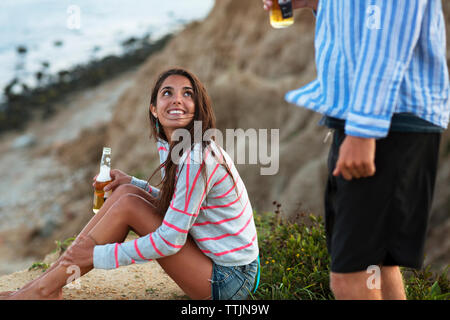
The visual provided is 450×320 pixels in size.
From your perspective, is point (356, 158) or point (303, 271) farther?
point (303, 271)

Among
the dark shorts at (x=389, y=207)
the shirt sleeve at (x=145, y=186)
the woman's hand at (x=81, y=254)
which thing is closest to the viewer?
the dark shorts at (x=389, y=207)

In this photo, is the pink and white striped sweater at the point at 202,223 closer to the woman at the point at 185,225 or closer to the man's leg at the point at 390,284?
the woman at the point at 185,225

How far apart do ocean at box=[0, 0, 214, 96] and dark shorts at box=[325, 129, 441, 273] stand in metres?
23.4

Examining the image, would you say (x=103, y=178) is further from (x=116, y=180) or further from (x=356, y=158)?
(x=356, y=158)

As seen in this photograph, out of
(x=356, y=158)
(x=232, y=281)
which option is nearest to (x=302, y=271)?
(x=232, y=281)

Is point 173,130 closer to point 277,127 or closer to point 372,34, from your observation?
point 372,34

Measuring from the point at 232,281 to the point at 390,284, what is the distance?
795 millimetres

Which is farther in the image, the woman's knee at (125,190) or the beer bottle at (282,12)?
the woman's knee at (125,190)

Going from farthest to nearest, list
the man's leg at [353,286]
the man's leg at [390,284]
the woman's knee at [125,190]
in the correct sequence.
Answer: the woman's knee at [125,190]
the man's leg at [390,284]
the man's leg at [353,286]

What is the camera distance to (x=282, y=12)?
2.30 m

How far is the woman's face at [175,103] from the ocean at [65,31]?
22377 millimetres

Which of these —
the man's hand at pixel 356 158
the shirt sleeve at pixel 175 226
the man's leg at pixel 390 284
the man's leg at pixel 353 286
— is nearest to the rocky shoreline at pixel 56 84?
the shirt sleeve at pixel 175 226

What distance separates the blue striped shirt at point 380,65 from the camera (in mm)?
1624
